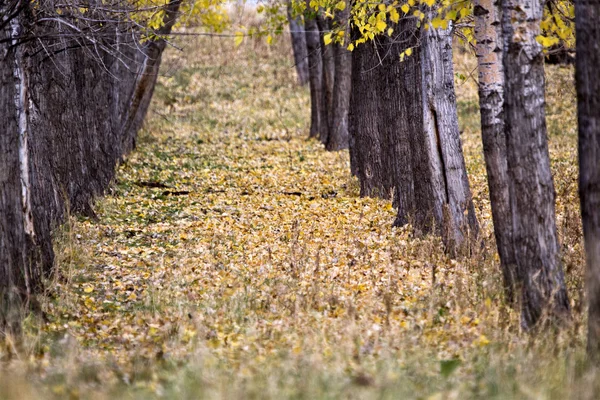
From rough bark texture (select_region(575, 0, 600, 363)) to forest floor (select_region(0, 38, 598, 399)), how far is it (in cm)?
43

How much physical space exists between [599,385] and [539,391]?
54cm

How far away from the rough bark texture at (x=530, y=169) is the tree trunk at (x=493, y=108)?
0.71m

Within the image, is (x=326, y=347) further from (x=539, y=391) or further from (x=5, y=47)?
(x=5, y=47)

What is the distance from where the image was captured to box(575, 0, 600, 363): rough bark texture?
552 centimetres

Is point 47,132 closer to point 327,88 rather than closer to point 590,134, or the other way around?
point 590,134

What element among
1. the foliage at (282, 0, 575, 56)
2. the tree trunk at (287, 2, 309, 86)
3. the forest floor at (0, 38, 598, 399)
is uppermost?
the tree trunk at (287, 2, 309, 86)

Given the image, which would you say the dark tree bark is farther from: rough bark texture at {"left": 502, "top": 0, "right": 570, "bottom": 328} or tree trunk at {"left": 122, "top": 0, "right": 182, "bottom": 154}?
tree trunk at {"left": 122, "top": 0, "right": 182, "bottom": 154}

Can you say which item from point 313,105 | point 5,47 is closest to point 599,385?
point 5,47

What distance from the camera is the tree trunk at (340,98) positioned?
21.0 m

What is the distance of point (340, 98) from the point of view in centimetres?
2144

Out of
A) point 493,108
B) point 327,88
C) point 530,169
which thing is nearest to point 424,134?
point 493,108

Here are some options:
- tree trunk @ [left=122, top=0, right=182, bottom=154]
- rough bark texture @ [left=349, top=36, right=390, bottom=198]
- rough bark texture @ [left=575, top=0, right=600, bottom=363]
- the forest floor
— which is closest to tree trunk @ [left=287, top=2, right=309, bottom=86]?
tree trunk @ [left=122, top=0, right=182, bottom=154]

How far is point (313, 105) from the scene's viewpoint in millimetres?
24859

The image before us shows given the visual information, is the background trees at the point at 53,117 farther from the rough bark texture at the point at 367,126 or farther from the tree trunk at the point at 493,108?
the rough bark texture at the point at 367,126
